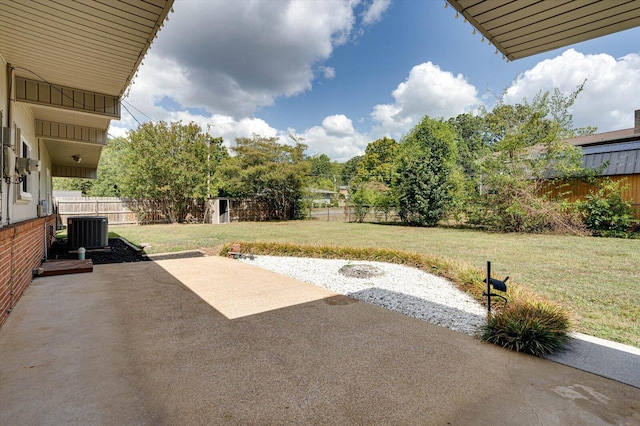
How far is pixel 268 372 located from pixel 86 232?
7825 millimetres

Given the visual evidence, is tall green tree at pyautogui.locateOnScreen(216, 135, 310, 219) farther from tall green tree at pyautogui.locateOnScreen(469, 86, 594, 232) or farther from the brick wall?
the brick wall

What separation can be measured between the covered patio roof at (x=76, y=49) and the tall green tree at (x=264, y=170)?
43.7 feet

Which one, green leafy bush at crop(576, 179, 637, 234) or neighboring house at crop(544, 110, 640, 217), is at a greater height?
neighboring house at crop(544, 110, 640, 217)

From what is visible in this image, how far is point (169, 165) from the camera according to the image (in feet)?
57.5

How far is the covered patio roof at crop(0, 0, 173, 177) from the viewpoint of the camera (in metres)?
2.81

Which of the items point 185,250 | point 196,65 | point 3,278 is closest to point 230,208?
point 196,65

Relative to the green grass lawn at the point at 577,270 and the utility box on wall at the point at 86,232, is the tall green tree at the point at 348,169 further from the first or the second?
the utility box on wall at the point at 86,232

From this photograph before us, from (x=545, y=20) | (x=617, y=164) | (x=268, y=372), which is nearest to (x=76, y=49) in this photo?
(x=268, y=372)

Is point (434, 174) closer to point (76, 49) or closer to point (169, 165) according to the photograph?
point (169, 165)

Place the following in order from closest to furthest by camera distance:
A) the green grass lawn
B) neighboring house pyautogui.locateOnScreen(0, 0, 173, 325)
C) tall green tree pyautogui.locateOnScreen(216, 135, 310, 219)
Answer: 1. neighboring house pyautogui.locateOnScreen(0, 0, 173, 325)
2. the green grass lawn
3. tall green tree pyautogui.locateOnScreen(216, 135, 310, 219)

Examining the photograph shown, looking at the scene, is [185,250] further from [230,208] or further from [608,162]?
[608,162]

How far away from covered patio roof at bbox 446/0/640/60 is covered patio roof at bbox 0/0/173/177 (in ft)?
9.27

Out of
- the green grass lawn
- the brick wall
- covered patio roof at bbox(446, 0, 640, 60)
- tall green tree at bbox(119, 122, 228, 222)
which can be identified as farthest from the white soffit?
tall green tree at bbox(119, 122, 228, 222)

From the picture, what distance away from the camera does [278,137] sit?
20.5m
